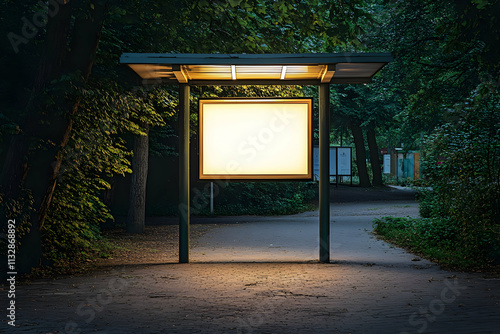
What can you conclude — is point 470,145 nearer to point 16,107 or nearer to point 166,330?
point 166,330

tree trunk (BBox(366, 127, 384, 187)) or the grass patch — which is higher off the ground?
tree trunk (BBox(366, 127, 384, 187))

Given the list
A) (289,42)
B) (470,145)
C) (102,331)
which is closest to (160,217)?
(289,42)

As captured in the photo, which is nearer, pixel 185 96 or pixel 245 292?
pixel 245 292

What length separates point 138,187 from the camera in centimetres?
1752

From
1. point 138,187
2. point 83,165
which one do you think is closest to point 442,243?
point 83,165

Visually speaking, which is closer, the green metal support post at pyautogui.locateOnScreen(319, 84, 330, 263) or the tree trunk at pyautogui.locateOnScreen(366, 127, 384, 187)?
the green metal support post at pyautogui.locateOnScreen(319, 84, 330, 263)

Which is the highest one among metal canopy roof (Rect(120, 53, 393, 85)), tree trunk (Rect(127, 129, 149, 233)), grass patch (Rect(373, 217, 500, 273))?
metal canopy roof (Rect(120, 53, 393, 85))

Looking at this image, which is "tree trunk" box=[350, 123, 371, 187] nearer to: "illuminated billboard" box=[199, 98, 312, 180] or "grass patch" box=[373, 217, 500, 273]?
"grass patch" box=[373, 217, 500, 273]

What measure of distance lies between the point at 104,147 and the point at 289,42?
6137mm

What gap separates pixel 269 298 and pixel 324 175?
12.8 feet

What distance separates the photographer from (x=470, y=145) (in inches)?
453

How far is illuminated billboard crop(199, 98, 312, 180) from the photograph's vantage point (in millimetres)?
11133

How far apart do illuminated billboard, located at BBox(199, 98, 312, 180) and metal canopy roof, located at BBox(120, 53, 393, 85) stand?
18.3 inches

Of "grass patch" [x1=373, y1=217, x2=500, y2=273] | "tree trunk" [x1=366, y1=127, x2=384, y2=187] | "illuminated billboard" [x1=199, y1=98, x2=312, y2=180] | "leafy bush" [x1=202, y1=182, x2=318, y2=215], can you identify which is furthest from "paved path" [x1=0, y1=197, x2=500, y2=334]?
"tree trunk" [x1=366, y1=127, x2=384, y2=187]
